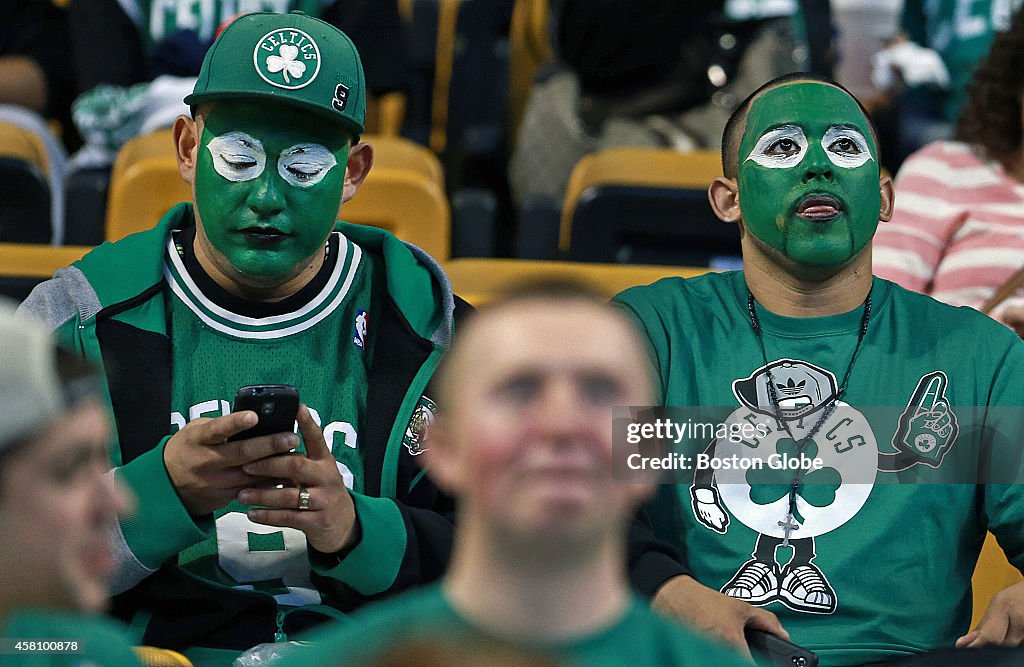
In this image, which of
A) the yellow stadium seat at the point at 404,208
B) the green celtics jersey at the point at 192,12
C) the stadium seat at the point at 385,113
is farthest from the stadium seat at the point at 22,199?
the stadium seat at the point at 385,113

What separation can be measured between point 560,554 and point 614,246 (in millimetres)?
1731

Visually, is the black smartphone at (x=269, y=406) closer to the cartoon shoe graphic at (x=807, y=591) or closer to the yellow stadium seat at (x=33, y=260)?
the cartoon shoe graphic at (x=807, y=591)

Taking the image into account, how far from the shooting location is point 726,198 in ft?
5.74

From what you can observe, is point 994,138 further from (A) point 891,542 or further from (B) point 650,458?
(B) point 650,458

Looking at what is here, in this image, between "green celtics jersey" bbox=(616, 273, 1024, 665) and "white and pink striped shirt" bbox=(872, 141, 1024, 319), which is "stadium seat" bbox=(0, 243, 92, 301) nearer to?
"green celtics jersey" bbox=(616, 273, 1024, 665)

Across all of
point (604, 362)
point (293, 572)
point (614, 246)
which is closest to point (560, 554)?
point (604, 362)

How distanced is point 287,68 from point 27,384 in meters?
0.83

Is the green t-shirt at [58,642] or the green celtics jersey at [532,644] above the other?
the green celtics jersey at [532,644]

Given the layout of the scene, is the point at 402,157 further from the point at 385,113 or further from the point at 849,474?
the point at 849,474

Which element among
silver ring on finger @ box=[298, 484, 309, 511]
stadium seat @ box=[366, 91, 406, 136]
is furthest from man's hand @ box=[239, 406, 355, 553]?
stadium seat @ box=[366, 91, 406, 136]

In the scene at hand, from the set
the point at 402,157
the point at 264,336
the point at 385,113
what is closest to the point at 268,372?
the point at 264,336

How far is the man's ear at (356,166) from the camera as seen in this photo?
5.57 feet

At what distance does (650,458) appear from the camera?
1348mm

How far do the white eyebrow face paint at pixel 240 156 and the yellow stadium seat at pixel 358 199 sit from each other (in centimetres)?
70
